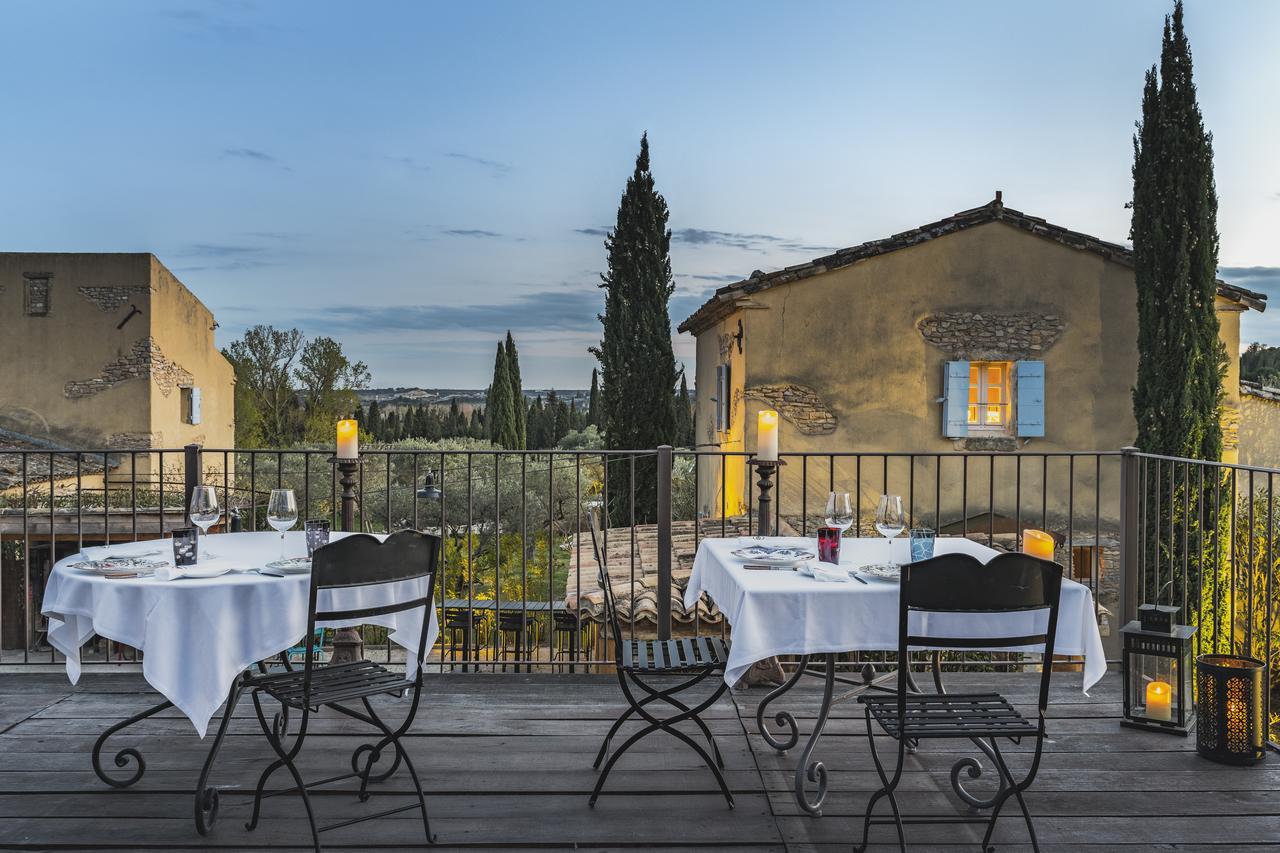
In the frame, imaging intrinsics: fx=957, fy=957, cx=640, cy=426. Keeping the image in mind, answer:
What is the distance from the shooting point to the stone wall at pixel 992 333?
12.7m

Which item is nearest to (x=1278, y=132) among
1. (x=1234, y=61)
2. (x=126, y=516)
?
(x=1234, y=61)

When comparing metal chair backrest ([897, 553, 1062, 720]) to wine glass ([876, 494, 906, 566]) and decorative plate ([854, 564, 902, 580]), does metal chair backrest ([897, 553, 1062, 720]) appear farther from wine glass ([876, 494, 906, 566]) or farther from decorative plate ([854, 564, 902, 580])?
wine glass ([876, 494, 906, 566])

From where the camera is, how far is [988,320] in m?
12.8

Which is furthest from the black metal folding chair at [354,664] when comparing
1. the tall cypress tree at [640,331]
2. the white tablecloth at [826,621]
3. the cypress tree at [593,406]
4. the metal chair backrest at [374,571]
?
the cypress tree at [593,406]

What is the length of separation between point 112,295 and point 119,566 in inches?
689

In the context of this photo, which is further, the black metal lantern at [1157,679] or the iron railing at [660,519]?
the iron railing at [660,519]

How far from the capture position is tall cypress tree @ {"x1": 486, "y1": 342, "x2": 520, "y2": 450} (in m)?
24.2

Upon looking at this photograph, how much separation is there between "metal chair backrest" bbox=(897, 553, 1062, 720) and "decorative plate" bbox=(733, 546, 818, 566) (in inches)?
27.6

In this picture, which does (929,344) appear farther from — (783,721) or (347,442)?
(347,442)

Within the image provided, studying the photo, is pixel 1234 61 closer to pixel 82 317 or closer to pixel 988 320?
pixel 988 320

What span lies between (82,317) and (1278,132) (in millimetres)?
19649

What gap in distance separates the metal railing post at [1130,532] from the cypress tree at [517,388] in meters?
20.3

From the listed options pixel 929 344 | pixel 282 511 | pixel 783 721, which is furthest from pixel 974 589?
pixel 929 344

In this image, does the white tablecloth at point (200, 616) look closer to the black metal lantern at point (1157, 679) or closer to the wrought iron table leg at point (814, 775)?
the wrought iron table leg at point (814, 775)
